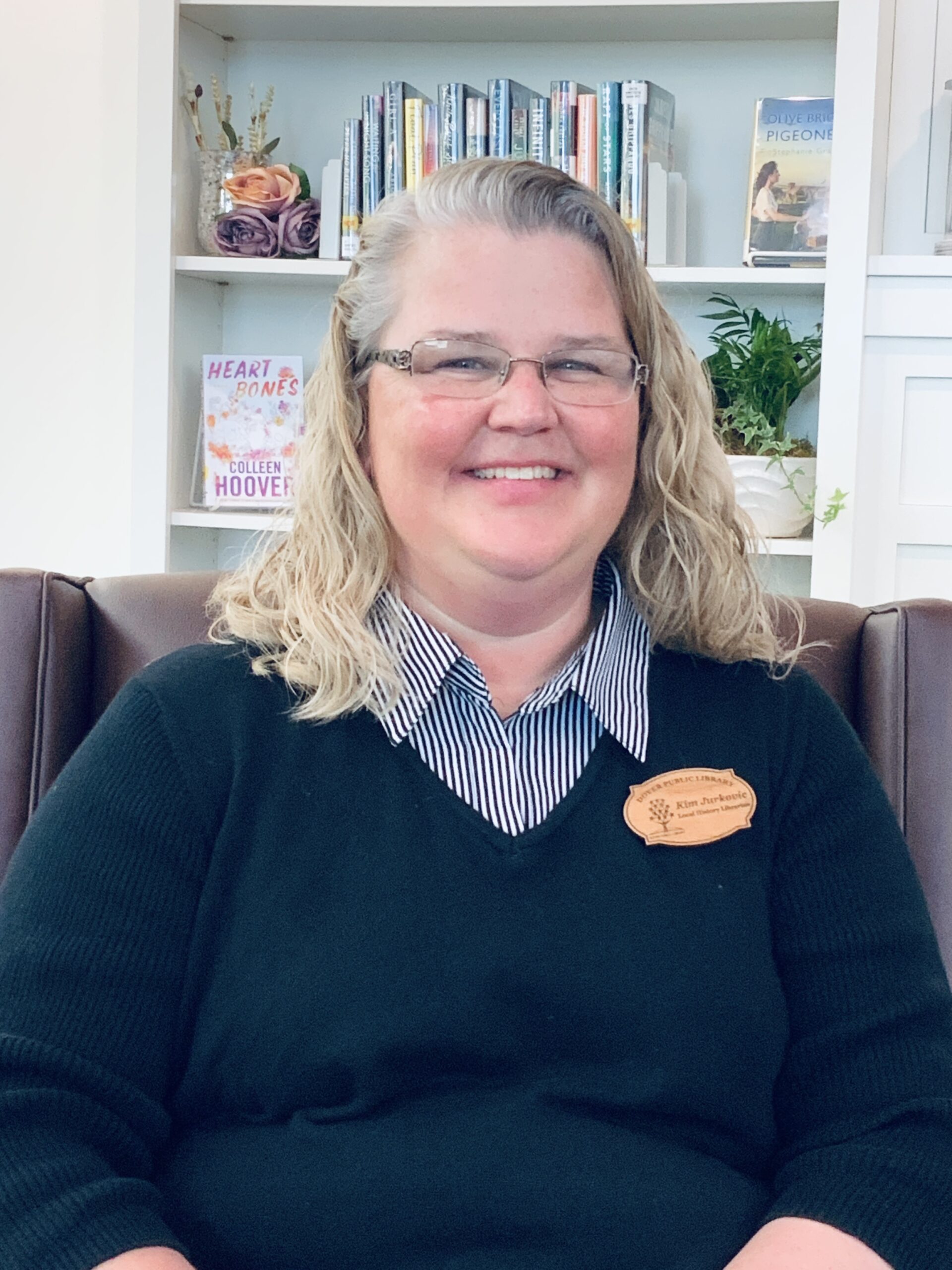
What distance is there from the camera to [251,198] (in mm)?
2613

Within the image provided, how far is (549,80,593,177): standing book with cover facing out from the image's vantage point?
253 cm

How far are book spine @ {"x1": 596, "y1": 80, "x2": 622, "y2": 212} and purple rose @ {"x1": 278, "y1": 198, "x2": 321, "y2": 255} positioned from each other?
516 mm

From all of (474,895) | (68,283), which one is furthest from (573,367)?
(68,283)

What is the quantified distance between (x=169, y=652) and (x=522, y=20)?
162 centimetres

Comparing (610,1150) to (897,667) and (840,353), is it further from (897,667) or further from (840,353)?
(840,353)

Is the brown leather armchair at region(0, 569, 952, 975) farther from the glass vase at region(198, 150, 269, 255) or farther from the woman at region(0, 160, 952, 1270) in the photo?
the glass vase at region(198, 150, 269, 255)

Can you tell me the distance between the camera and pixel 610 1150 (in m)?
1.12

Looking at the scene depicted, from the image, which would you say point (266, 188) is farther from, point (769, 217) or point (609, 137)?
point (769, 217)

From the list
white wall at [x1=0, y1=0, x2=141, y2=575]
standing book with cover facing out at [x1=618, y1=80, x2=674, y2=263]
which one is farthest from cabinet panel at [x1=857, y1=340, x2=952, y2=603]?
white wall at [x1=0, y1=0, x2=141, y2=575]

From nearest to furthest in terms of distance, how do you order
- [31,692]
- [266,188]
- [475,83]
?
[31,692]
[266,188]
[475,83]

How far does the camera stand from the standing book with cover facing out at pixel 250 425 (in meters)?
2.68

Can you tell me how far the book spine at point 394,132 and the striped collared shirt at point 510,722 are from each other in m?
1.48

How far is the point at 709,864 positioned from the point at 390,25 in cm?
197

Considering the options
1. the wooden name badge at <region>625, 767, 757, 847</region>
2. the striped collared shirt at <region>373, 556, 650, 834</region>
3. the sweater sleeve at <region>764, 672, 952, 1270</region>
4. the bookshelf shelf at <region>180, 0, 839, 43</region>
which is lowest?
the sweater sleeve at <region>764, 672, 952, 1270</region>
